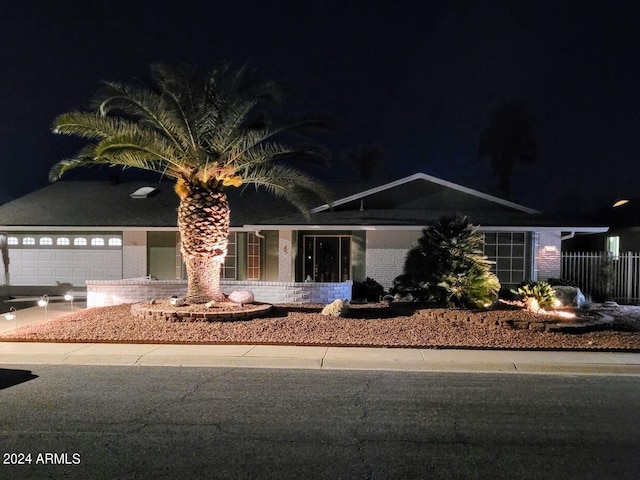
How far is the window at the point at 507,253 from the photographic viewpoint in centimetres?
1930

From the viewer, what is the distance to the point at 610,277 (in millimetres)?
18750

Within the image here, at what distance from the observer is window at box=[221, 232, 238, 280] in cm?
2142

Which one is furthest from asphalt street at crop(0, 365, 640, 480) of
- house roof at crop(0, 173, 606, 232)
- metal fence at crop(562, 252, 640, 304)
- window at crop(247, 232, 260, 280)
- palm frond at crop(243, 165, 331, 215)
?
window at crop(247, 232, 260, 280)

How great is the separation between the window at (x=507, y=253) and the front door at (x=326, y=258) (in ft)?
16.8

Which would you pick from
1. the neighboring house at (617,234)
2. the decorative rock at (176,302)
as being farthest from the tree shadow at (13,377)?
the neighboring house at (617,234)

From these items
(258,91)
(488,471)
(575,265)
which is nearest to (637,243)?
(575,265)

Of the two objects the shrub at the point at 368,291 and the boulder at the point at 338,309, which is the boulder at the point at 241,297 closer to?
the boulder at the point at 338,309

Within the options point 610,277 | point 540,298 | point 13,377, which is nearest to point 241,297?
point 13,377

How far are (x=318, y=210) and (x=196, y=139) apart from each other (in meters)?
→ 7.70

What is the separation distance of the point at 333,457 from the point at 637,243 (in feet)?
74.5

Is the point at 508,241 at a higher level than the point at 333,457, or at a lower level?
higher

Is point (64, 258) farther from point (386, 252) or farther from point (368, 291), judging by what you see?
point (386, 252)

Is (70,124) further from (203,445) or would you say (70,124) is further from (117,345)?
(203,445)

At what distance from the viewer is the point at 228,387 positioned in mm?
7836
